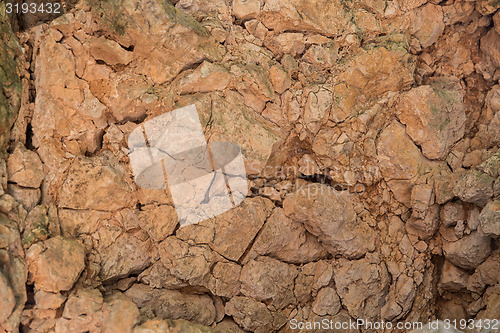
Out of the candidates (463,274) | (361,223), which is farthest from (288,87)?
(463,274)

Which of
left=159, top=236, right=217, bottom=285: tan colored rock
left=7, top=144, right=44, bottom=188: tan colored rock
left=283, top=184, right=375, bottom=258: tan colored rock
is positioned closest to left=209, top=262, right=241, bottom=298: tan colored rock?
left=159, top=236, right=217, bottom=285: tan colored rock

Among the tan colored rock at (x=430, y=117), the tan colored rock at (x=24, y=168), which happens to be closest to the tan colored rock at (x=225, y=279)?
the tan colored rock at (x=24, y=168)

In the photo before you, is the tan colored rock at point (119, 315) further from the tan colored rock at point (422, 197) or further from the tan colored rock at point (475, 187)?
the tan colored rock at point (475, 187)

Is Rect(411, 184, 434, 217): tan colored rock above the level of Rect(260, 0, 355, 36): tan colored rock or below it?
below

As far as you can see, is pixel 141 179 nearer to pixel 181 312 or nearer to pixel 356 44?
pixel 181 312

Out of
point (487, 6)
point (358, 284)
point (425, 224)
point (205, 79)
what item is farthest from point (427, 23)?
point (358, 284)

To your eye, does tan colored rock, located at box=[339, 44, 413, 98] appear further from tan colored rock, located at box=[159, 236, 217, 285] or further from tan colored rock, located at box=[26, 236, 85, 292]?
tan colored rock, located at box=[26, 236, 85, 292]

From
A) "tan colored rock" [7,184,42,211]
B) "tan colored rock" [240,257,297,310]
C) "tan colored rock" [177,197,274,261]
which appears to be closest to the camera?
"tan colored rock" [7,184,42,211]

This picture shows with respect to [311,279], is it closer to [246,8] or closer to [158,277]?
[158,277]

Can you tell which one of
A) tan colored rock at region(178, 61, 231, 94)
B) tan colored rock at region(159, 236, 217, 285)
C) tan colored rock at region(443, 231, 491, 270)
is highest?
tan colored rock at region(178, 61, 231, 94)
